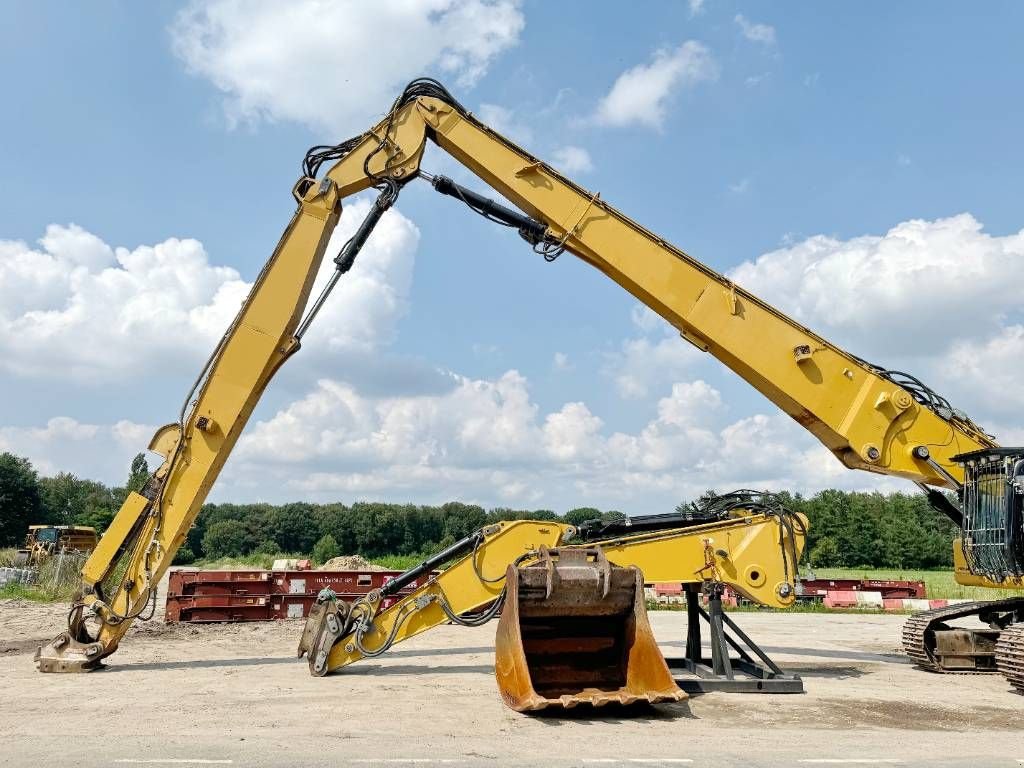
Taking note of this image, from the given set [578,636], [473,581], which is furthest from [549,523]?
[578,636]

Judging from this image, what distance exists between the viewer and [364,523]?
3691 inches

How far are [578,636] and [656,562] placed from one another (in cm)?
163

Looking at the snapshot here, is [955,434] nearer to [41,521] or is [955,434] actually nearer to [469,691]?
[469,691]

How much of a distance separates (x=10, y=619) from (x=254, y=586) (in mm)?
5273

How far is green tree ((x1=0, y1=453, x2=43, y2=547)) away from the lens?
73250 millimetres

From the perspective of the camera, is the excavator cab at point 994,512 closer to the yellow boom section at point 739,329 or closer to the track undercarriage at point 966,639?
the yellow boom section at point 739,329

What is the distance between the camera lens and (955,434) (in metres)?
10.2

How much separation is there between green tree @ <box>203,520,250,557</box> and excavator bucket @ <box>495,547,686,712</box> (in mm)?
93230

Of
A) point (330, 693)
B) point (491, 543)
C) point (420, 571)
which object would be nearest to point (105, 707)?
point (330, 693)

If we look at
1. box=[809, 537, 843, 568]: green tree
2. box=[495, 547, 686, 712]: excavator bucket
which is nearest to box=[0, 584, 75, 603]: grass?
box=[495, 547, 686, 712]: excavator bucket

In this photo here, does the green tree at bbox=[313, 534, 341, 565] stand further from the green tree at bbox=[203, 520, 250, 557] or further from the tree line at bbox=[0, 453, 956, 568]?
the green tree at bbox=[203, 520, 250, 557]

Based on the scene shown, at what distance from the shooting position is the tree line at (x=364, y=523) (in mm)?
71188

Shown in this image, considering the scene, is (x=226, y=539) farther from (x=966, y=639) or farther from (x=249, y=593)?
(x=966, y=639)

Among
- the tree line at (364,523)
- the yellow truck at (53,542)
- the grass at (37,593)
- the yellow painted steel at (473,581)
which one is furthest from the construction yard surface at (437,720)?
the tree line at (364,523)
